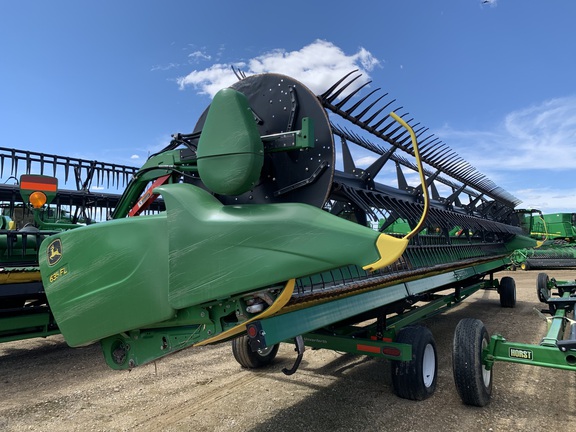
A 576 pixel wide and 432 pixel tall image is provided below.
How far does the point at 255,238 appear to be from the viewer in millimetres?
2057

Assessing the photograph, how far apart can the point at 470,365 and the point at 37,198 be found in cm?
485

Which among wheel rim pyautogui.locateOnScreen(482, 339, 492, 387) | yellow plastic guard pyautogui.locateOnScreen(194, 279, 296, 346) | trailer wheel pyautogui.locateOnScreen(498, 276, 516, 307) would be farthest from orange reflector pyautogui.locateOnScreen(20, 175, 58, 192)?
trailer wheel pyautogui.locateOnScreen(498, 276, 516, 307)

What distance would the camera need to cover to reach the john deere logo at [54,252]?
264 centimetres

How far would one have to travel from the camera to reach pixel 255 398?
3.92 metres

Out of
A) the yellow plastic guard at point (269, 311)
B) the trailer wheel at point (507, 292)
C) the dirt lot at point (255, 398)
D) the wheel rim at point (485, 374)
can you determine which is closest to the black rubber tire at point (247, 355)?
the dirt lot at point (255, 398)

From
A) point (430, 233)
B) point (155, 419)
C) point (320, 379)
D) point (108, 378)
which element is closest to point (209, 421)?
point (155, 419)

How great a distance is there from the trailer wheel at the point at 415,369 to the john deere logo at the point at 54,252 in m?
2.90

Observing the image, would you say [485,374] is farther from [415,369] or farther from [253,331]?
[253,331]

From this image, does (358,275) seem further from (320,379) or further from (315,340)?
(320,379)

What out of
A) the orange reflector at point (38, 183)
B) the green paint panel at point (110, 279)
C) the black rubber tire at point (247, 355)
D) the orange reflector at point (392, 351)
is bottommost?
the black rubber tire at point (247, 355)

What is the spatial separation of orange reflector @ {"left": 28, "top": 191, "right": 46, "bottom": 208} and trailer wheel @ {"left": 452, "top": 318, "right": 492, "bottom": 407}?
15.3ft

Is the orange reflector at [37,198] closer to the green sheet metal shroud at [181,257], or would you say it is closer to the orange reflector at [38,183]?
the orange reflector at [38,183]

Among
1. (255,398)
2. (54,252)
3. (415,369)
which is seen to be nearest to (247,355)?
(255,398)

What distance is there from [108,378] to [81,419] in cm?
112
